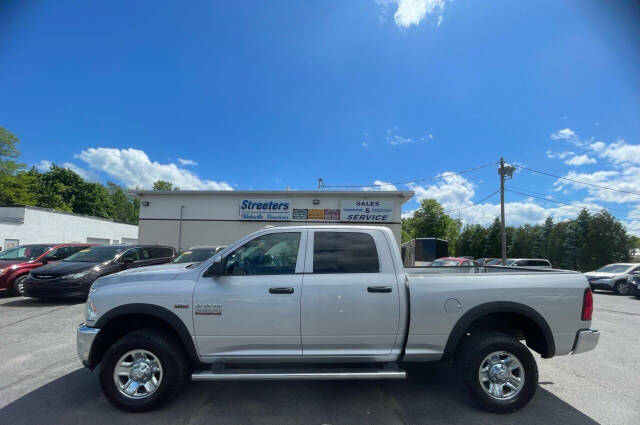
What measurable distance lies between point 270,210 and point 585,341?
14.4 metres

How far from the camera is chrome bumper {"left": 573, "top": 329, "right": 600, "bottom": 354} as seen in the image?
10.3ft

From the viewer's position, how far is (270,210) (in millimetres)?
16328

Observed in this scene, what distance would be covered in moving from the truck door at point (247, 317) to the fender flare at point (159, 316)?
0.09 meters

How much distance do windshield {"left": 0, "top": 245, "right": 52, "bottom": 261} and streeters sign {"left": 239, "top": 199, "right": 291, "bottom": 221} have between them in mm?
8389

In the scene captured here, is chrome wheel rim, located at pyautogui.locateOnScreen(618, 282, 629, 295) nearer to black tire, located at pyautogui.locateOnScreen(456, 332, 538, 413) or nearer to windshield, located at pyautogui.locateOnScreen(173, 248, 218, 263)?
black tire, located at pyautogui.locateOnScreen(456, 332, 538, 413)

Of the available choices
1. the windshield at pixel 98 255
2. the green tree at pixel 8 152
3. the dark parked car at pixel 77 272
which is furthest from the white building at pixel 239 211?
the green tree at pixel 8 152

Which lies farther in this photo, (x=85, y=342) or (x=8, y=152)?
(x=8, y=152)

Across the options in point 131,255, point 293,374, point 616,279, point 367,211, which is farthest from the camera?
point 367,211

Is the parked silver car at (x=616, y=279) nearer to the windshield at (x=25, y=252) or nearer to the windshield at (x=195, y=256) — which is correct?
the windshield at (x=195, y=256)

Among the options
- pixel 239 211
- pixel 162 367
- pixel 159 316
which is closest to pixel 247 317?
pixel 159 316

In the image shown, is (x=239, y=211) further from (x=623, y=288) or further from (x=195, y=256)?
(x=623, y=288)

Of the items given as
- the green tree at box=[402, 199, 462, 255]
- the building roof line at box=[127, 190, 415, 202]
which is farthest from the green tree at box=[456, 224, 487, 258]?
the building roof line at box=[127, 190, 415, 202]

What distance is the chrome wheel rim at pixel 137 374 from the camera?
304 centimetres

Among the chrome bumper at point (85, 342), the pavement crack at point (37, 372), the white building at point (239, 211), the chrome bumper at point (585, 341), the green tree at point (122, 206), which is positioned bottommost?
the pavement crack at point (37, 372)
